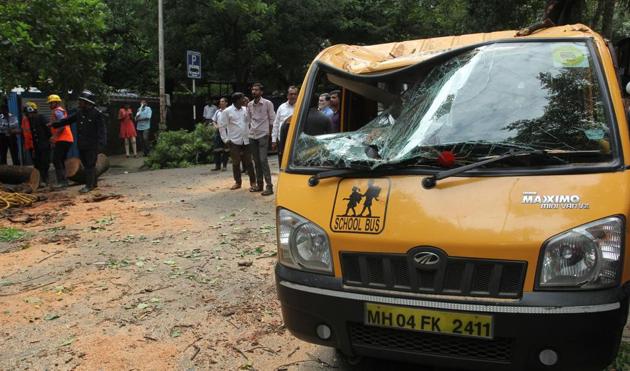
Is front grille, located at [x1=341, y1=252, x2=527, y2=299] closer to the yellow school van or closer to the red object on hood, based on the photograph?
the yellow school van

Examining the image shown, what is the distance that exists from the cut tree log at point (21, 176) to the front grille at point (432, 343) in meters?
9.57

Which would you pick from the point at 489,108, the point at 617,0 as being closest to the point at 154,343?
the point at 489,108

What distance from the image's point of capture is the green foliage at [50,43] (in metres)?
9.09

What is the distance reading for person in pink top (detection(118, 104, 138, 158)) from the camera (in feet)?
56.1

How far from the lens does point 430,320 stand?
2.58 m

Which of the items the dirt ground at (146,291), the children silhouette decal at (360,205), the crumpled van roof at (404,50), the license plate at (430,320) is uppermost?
the crumpled van roof at (404,50)

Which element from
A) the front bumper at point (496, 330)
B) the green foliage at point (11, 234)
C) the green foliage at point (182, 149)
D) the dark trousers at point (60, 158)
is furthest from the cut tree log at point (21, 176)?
the front bumper at point (496, 330)

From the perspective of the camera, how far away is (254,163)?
9.67 meters

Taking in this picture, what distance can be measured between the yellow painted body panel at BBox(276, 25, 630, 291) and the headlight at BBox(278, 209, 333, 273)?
4 cm

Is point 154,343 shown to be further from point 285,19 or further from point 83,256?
point 285,19

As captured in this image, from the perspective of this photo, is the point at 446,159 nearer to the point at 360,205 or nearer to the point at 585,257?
the point at 360,205

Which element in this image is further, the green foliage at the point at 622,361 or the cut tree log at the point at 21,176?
the cut tree log at the point at 21,176

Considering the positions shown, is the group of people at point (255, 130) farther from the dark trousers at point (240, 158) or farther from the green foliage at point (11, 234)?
the green foliage at point (11, 234)

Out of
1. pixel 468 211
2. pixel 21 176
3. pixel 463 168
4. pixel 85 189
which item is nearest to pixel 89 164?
pixel 85 189
